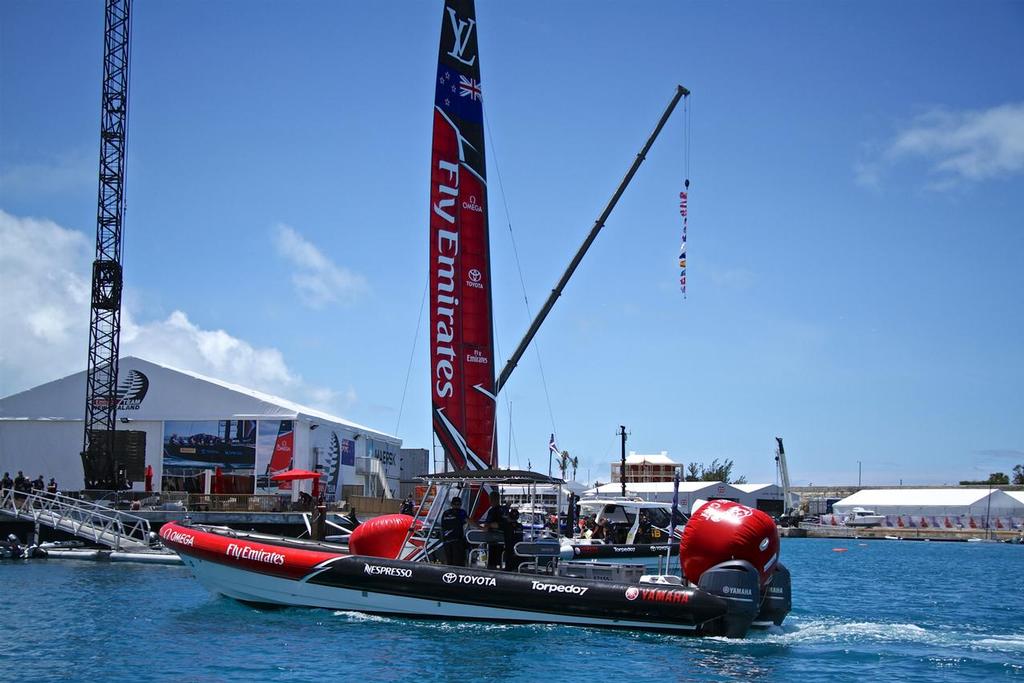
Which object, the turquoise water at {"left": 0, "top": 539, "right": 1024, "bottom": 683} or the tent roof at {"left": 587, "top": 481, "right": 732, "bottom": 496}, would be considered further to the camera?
the tent roof at {"left": 587, "top": 481, "right": 732, "bottom": 496}

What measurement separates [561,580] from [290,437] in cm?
2904

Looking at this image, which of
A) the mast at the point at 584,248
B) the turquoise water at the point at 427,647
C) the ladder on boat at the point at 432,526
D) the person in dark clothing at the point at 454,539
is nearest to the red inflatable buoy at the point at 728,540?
the turquoise water at the point at 427,647

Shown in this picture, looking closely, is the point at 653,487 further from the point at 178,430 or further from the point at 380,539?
the point at 380,539

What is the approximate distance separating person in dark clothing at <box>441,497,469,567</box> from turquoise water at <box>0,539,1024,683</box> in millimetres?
1395

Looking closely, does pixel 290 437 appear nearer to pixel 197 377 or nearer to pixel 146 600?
pixel 197 377

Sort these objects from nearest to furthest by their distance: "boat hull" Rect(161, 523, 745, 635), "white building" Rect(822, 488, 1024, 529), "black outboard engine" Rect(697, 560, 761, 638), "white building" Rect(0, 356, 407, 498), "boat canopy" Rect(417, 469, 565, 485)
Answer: "black outboard engine" Rect(697, 560, 761, 638)
"boat hull" Rect(161, 523, 745, 635)
"boat canopy" Rect(417, 469, 565, 485)
"white building" Rect(0, 356, 407, 498)
"white building" Rect(822, 488, 1024, 529)

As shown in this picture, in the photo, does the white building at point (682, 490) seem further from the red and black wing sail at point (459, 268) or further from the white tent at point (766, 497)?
the red and black wing sail at point (459, 268)

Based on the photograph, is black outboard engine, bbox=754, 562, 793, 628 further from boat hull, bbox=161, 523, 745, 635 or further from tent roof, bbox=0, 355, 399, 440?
tent roof, bbox=0, 355, 399, 440

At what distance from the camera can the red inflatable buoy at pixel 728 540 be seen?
1611 cm

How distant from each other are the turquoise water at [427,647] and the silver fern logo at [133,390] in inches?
927

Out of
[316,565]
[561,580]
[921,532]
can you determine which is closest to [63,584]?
[316,565]

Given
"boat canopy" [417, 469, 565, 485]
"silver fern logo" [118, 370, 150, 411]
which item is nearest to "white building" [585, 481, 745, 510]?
"silver fern logo" [118, 370, 150, 411]

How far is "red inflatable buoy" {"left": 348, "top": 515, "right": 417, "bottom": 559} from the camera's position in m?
19.6

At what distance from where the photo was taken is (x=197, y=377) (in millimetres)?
45125
